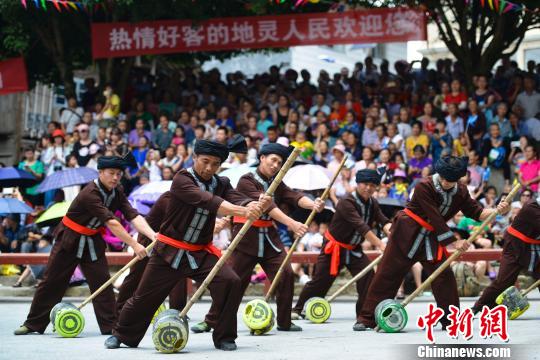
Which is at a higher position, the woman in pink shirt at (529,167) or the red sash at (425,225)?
the red sash at (425,225)

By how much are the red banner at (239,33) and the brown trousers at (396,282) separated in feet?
31.0

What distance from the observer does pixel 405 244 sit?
10.8 m

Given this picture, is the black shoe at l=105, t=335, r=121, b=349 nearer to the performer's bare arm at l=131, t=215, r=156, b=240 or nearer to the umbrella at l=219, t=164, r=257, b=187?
the performer's bare arm at l=131, t=215, r=156, b=240

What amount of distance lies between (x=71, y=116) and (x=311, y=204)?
449 inches

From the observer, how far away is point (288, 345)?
382 inches

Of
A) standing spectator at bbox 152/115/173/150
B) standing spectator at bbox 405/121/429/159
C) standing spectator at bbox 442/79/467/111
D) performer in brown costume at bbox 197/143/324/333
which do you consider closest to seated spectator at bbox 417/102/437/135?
standing spectator at bbox 405/121/429/159

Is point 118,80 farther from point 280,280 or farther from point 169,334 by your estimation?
point 169,334

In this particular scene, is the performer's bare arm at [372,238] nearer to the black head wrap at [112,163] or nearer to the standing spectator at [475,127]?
the black head wrap at [112,163]

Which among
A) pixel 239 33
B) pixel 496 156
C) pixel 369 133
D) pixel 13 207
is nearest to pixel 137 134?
pixel 239 33

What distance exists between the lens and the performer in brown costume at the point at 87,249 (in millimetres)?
10688

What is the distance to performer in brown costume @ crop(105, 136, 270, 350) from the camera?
29.9ft

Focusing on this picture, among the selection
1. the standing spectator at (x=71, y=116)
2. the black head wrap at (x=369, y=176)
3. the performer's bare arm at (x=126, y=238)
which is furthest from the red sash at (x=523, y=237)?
the standing spectator at (x=71, y=116)

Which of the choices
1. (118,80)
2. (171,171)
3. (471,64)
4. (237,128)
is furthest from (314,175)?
(118,80)

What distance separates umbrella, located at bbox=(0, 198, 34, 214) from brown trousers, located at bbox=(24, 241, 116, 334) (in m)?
6.12
